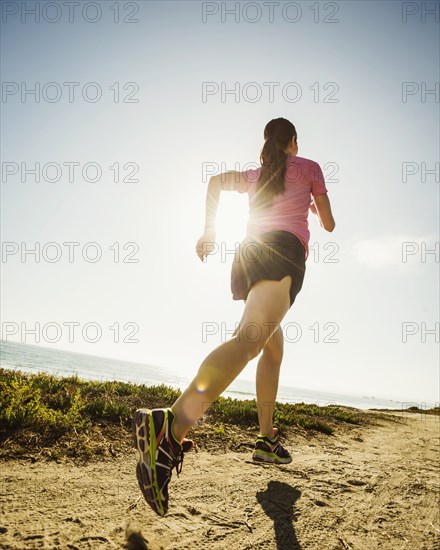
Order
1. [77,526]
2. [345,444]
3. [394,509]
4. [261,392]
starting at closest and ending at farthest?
[77,526] < [394,509] < [261,392] < [345,444]

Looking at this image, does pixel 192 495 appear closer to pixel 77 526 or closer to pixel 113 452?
pixel 77 526

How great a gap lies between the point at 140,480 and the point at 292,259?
5.31 ft

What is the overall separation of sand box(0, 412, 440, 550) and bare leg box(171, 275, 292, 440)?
48 cm

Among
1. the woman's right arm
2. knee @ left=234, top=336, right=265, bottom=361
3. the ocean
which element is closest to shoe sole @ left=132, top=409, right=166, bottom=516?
knee @ left=234, top=336, right=265, bottom=361

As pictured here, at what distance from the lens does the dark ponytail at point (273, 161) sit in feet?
8.65

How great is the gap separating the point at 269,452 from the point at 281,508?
24.2 inches

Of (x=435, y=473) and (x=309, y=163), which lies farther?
(x=435, y=473)

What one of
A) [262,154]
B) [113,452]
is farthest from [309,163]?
[113,452]

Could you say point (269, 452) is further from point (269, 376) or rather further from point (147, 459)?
point (147, 459)

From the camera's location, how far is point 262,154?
2816 mm

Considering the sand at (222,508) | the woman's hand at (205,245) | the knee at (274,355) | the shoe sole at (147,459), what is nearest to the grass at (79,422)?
the sand at (222,508)

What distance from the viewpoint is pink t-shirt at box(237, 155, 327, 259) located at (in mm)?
2545

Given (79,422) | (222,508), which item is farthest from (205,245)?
(79,422)

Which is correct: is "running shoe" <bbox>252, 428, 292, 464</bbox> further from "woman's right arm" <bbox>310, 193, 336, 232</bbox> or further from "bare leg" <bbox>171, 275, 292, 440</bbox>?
"woman's right arm" <bbox>310, 193, 336, 232</bbox>
